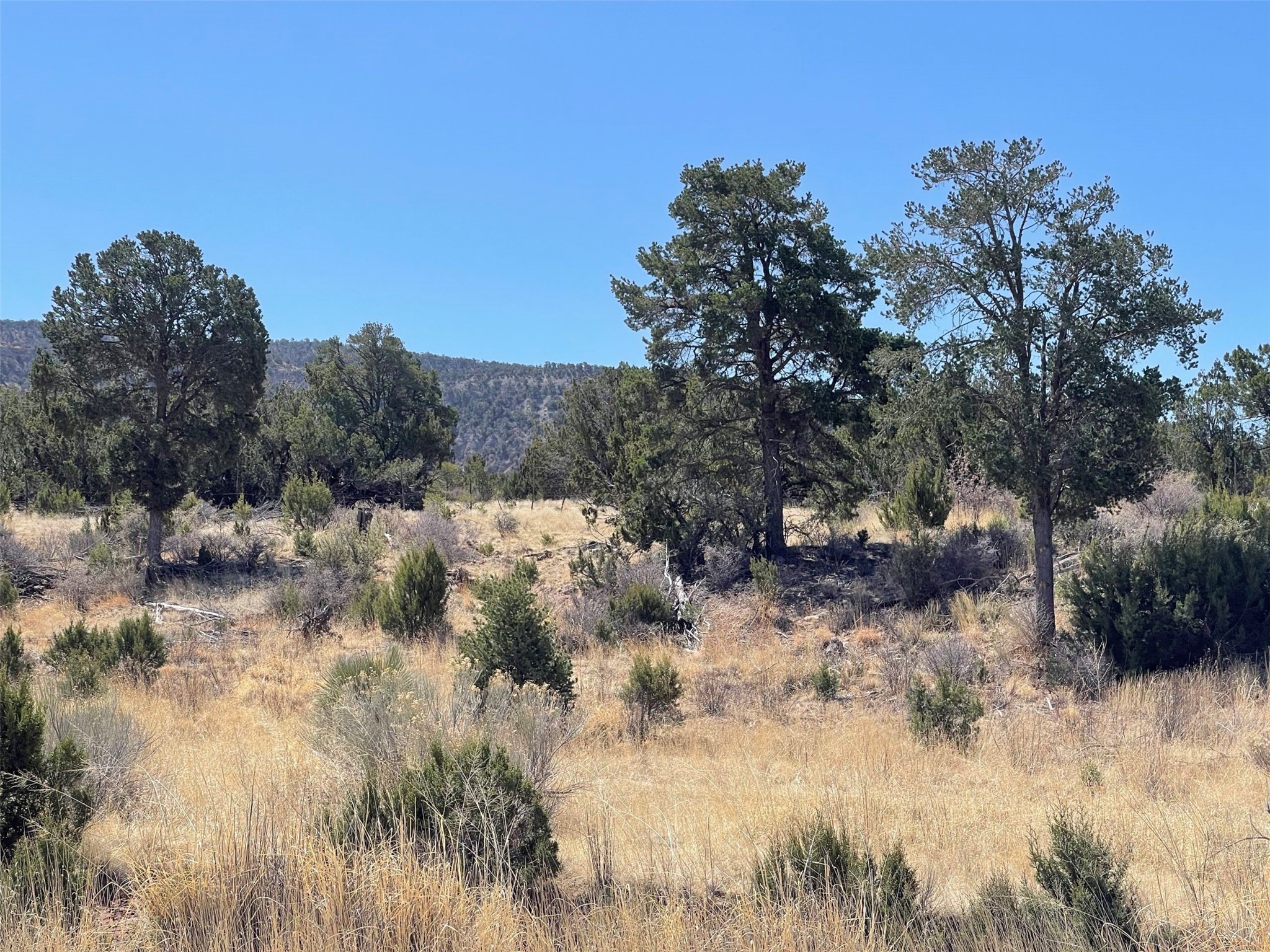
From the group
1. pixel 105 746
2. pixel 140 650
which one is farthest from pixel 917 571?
pixel 105 746

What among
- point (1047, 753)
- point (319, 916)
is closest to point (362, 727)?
point (319, 916)

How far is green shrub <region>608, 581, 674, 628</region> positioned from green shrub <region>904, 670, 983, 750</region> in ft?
19.4

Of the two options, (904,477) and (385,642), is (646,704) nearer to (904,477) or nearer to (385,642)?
(385,642)

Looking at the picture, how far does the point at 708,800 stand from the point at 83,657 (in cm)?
893

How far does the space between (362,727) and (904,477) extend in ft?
54.4

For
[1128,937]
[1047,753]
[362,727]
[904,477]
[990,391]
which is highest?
[990,391]

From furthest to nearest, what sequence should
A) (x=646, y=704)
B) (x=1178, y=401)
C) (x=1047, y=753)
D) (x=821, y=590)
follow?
(x=821, y=590) < (x=1178, y=401) < (x=646, y=704) < (x=1047, y=753)

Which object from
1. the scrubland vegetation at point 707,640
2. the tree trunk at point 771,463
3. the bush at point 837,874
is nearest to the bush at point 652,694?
the scrubland vegetation at point 707,640

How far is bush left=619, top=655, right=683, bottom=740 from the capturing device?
32.6 ft

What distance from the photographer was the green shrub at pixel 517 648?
31.5 ft

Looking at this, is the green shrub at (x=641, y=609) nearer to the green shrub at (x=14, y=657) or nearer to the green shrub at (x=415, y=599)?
the green shrub at (x=415, y=599)

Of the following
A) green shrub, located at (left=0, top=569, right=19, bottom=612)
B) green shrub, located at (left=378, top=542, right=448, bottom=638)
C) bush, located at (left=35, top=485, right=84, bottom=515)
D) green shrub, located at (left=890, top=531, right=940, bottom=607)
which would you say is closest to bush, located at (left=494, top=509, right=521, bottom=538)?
green shrub, located at (left=378, top=542, right=448, bottom=638)

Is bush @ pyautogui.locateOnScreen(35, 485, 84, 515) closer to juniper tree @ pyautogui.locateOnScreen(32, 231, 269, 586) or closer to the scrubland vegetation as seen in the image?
the scrubland vegetation

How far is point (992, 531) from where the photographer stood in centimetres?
1680
